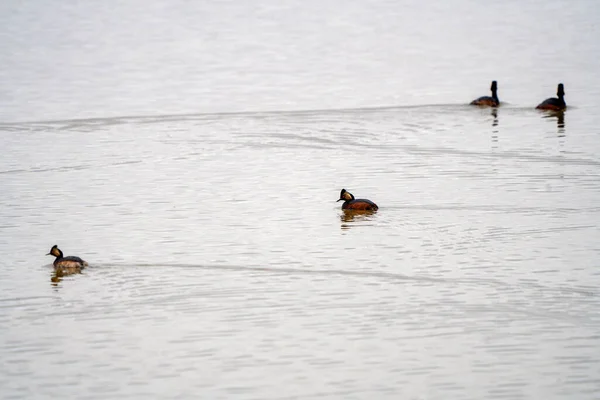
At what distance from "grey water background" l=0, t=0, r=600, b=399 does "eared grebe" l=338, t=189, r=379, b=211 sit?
30cm

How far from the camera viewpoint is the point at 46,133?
33.8m

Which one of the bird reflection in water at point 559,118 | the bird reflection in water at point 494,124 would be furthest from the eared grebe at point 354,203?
the bird reflection in water at point 559,118

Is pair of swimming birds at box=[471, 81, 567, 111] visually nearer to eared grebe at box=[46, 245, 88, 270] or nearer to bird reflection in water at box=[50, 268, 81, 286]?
eared grebe at box=[46, 245, 88, 270]

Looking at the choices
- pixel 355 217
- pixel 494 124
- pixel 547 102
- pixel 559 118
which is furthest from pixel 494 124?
pixel 355 217

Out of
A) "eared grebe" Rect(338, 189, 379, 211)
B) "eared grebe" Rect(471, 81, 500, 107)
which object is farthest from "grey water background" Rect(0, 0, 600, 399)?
"eared grebe" Rect(471, 81, 500, 107)

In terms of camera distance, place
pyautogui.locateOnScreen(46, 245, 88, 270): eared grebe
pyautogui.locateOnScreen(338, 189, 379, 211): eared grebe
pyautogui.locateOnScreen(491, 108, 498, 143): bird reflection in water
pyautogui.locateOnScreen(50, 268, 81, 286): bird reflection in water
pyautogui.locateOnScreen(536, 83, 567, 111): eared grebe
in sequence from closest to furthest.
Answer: pyautogui.locateOnScreen(50, 268, 81, 286): bird reflection in water, pyautogui.locateOnScreen(46, 245, 88, 270): eared grebe, pyautogui.locateOnScreen(338, 189, 379, 211): eared grebe, pyautogui.locateOnScreen(491, 108, 498, 143): bird reflection in water, pyautogui.locateOnScreen(536, 83, 567, 111): eared grebe

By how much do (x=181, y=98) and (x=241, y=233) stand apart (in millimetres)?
19918

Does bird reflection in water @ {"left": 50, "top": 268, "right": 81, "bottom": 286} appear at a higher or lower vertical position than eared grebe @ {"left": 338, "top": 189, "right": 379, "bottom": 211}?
lower

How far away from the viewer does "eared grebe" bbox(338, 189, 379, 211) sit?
23.2 meters

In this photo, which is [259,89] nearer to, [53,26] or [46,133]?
[46,133]

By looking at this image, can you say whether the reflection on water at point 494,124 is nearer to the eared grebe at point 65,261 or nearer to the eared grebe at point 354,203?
the eared grebe at point 354,203

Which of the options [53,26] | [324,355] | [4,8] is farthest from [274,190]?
[4,8]

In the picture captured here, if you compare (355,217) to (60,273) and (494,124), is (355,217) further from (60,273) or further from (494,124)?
(494,124)

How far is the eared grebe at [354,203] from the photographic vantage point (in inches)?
913
